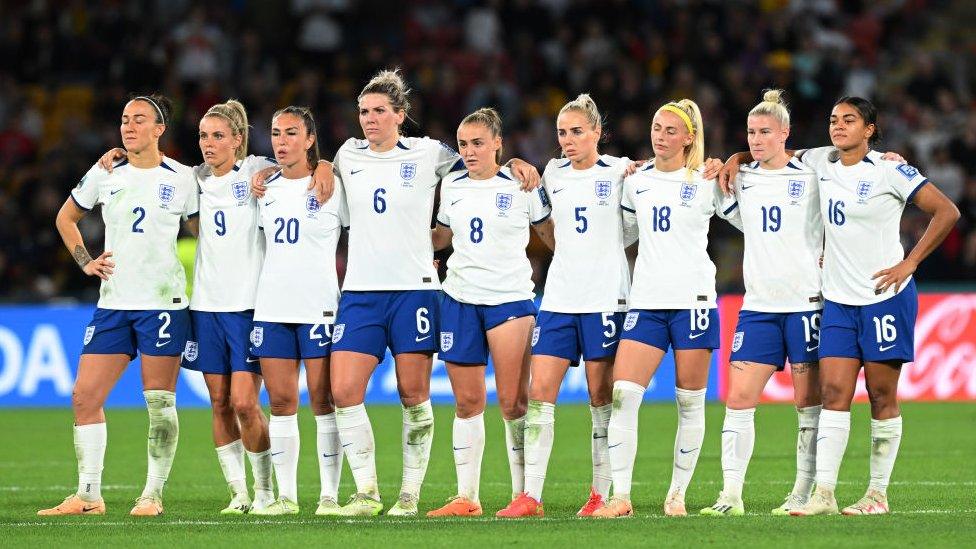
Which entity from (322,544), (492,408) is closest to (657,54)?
(492,408)

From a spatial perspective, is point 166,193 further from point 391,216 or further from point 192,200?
point 391,216

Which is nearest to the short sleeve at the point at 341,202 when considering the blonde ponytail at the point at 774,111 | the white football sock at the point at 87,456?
the white football sock at the point at 87,456

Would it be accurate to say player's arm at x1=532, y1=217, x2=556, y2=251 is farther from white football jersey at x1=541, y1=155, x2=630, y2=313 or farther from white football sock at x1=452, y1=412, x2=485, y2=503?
white football sock at x1=452, y1=412, x2=485, y2=503

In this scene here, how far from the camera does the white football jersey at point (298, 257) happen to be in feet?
31.0

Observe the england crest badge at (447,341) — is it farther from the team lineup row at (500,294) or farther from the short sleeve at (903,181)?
the short sleeve at (903,181)

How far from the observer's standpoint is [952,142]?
782 inches

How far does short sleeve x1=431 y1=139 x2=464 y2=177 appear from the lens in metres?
9.63

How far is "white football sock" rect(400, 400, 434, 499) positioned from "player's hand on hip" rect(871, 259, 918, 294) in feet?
9.13

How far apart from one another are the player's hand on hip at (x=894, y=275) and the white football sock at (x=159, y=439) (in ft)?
14.6

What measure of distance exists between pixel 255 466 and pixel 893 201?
4.25 meters

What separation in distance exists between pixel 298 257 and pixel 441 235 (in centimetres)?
94

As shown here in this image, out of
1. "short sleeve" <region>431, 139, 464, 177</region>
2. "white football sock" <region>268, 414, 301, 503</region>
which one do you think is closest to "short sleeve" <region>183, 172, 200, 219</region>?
"white football sock" <region>268, 414, 301, 503</region>

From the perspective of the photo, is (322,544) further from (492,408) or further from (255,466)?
(492,408)

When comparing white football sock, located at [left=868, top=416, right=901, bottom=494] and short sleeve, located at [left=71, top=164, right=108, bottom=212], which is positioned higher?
short sleeve, located at [left=71, top=164, right=108, bottom=212]
